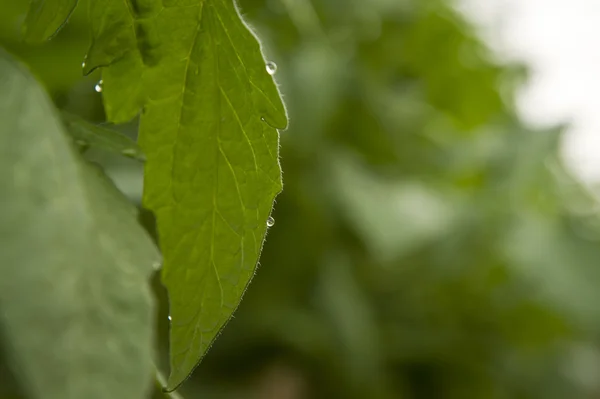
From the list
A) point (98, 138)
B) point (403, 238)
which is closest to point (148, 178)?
point (98, 138)

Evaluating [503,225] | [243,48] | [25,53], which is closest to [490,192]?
[503,225]

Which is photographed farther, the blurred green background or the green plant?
the blurred green background

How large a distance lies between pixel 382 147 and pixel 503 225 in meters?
0.14

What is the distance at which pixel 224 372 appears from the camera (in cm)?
69

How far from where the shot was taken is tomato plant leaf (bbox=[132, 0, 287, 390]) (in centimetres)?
19

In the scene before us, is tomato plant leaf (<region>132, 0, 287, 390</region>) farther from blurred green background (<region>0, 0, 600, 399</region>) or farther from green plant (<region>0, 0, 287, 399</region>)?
blurred green background (<region>0, 0, 600, 399</region>)

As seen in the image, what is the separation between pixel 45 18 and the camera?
0.20m

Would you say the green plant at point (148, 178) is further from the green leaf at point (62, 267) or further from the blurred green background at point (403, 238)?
the blurred green background at point (403, 238)

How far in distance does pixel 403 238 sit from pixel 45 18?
0.51m

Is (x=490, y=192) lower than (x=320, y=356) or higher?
higher

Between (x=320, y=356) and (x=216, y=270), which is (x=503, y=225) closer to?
(x=320, y=356)

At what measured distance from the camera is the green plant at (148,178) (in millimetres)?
147

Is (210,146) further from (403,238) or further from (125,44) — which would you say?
(403,238)

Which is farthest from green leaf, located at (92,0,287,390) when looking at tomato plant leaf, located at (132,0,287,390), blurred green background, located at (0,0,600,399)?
blurred green background, located at (0,0,600,399)
